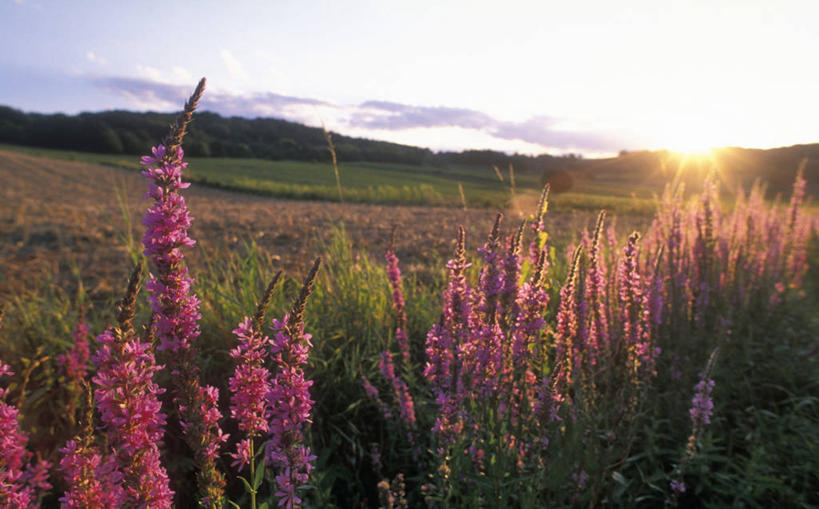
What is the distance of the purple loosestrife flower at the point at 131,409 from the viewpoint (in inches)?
45.5

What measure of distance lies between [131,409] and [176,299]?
11.8 inches

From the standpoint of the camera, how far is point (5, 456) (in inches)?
50.2

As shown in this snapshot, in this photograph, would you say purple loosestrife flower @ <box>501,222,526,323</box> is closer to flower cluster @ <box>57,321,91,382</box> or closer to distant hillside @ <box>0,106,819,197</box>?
flower cluster @ <box>57,321,91,382</box>

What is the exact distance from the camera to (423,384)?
3770 mm

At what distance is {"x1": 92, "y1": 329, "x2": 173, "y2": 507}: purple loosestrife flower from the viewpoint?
3.79 feet

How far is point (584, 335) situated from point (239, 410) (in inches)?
79.9

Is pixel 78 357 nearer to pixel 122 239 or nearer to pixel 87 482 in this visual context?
pixel 122 239

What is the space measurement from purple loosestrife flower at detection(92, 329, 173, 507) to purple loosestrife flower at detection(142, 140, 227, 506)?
0.11 meters

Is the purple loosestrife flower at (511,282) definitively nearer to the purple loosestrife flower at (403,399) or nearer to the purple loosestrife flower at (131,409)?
the purple loosestrife flower at (403,399)

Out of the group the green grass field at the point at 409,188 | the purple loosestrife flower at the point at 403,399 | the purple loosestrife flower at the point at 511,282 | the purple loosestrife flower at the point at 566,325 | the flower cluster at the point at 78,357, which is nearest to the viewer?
the purple loosestrife flower at the point at 511,282

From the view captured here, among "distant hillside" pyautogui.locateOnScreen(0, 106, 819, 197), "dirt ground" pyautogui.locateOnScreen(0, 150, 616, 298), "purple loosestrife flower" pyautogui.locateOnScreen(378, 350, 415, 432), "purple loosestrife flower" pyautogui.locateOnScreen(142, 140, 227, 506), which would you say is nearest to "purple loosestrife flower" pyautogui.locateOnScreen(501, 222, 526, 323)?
"purple loosestrife flower" pyautogui.locateOnScreen(378, 350, 415, 432)

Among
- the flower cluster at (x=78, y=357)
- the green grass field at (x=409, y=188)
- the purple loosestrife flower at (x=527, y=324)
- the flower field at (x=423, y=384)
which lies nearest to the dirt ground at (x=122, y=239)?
the flower field at (x=423, y=384)

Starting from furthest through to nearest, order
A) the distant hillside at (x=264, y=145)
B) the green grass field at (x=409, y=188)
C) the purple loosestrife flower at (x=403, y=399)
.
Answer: the distant hillside at (x=264, y=145) → the green grass field at (x=409, y=188) → the purple loosestrife flower at (x=403, y=399)

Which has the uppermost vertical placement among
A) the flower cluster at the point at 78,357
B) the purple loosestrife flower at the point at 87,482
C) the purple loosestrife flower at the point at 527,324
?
the purple loosestrife flower at the point at 527,324
